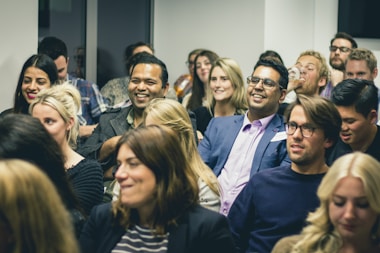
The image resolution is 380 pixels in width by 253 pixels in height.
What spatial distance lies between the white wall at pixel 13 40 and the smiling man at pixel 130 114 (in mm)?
1005

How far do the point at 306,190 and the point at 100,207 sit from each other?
88cm

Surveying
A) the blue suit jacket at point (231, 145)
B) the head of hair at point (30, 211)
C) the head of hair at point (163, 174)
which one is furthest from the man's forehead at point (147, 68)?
the head of hair at point (30, 211)

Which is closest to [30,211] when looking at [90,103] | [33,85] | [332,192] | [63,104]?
[332,192]

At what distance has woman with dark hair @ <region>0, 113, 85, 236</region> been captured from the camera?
2.62m

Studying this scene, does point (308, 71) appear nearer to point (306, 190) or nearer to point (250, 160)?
point (250, 160)

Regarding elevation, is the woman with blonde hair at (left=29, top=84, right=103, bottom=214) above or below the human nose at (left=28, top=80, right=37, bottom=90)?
below

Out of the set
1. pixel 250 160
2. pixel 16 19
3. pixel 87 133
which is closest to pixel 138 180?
pixel 250 160

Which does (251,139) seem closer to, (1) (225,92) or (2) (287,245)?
(1) (225,92)

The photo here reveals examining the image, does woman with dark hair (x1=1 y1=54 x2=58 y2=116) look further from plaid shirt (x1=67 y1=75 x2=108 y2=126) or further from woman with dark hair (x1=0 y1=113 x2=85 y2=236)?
woman with dark hair (x1=0 y1=113 x2=85 y2=236)

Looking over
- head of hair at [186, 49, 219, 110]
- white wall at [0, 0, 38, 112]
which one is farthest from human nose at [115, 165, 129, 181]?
head of hair at [186, 49, 219, 110]

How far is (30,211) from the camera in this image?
1853 millimetres

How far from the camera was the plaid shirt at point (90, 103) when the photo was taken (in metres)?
5.23

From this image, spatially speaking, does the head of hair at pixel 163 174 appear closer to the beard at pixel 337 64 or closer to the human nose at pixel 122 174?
the human nose at pixel 122 174

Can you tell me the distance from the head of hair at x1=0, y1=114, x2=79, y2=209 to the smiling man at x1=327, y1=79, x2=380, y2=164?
1.46 metres
